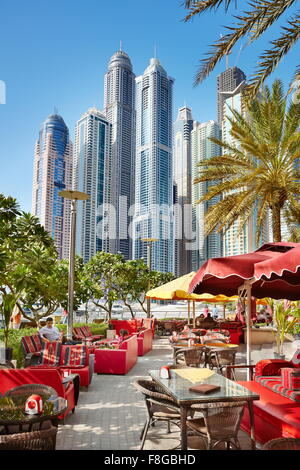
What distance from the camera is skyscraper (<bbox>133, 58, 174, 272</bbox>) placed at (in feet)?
183

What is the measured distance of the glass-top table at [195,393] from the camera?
170 inches

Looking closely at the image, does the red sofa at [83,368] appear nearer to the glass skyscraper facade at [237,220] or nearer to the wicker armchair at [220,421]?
the wicker armchair at [220,421]

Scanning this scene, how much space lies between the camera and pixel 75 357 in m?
9.02

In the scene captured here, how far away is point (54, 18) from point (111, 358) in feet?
30.2

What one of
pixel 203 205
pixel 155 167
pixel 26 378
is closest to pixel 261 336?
pixel 26 378

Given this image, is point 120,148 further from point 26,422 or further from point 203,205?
point 26,422

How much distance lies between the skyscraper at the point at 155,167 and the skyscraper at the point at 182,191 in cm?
143

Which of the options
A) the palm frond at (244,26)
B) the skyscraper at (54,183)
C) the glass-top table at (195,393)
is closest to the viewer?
the glass-top table at (195,393)

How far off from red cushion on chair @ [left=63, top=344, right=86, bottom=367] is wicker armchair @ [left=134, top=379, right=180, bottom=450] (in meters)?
3.99

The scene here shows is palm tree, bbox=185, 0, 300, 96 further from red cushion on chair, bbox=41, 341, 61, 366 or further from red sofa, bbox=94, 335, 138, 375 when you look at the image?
red sofa, bbox=94, 335, 138, 375

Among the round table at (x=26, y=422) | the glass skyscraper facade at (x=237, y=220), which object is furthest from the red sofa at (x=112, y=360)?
the round table at (x=26, y=422)

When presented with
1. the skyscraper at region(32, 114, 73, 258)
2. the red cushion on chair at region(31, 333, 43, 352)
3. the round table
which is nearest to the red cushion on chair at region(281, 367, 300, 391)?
the round table

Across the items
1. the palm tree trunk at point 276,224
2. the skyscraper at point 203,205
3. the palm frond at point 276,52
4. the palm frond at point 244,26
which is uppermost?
the skyscraper at point 203,205

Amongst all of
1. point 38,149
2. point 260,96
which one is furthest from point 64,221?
point 260,96
